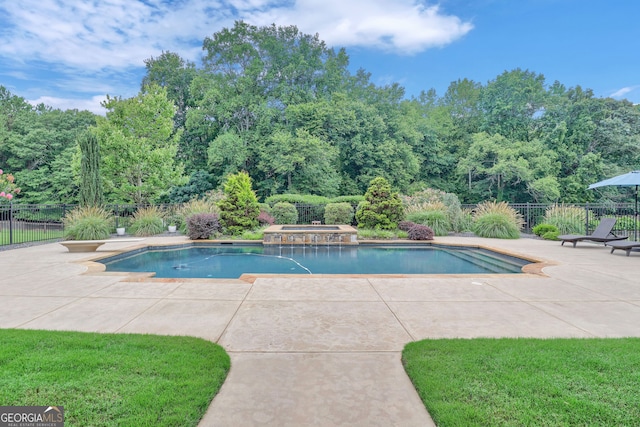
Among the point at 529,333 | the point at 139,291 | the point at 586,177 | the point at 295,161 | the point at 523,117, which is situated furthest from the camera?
the point at 523,117

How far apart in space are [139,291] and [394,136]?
2528 cm

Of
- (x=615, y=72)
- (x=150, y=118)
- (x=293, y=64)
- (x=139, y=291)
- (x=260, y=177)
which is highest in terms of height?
(x=293, y=64)

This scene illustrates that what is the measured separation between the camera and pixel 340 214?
1579cm

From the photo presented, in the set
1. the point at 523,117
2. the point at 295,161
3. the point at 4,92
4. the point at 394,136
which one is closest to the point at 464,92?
the point at 523,117

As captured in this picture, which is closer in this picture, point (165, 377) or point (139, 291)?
point (165, 377)

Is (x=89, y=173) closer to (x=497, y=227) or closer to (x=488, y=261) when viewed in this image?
(x=488, y=261)

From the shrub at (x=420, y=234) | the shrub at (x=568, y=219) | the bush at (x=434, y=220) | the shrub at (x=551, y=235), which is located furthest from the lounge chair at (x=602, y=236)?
the bush at (x=434, y=220)

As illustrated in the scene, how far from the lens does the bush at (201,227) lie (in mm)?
11828

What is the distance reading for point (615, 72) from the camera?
2281 cm

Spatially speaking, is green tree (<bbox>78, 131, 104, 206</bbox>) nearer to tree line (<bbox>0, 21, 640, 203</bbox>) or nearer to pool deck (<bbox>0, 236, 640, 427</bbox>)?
tree line (<bbox>0, 21, 640, 203</bbox>)

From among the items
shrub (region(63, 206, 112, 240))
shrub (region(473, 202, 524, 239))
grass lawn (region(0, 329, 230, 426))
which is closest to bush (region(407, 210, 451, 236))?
shrub (region(473, 202, 524, 239))

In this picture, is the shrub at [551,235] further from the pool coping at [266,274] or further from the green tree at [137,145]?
the green tree at [137,145]

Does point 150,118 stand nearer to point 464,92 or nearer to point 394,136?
point 394,136

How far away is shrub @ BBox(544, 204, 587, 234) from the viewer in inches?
520
